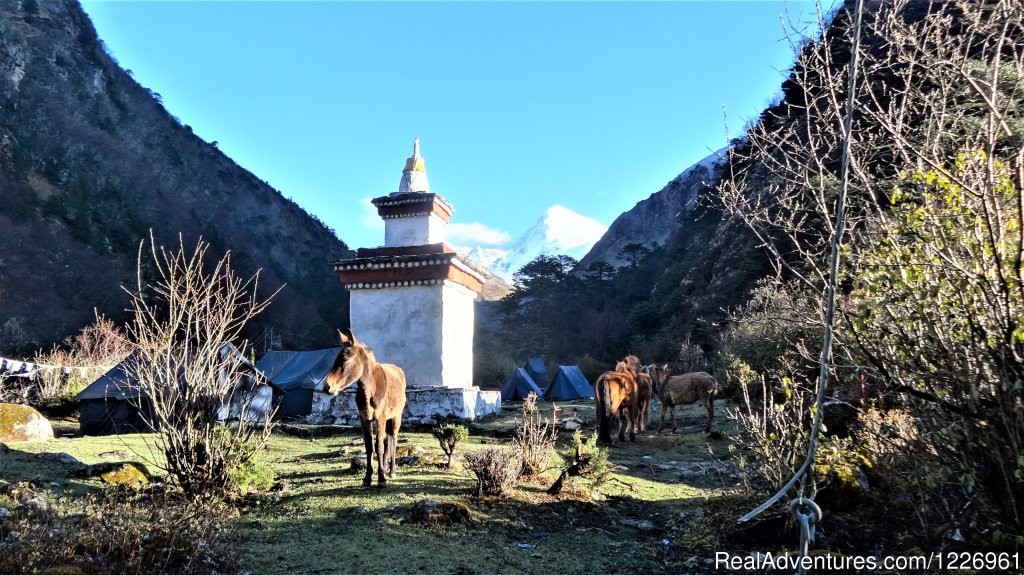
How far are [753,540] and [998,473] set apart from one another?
2050 mm

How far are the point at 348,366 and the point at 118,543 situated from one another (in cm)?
299

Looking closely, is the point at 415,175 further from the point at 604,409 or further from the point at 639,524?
the point at 639,524

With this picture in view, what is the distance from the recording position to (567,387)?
3112 cm

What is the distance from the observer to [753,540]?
5.10 m

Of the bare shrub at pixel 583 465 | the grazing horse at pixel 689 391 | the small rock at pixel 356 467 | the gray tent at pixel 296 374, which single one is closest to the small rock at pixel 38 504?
the small rock at pixel 356 467

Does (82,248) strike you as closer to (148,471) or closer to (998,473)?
(148,471)

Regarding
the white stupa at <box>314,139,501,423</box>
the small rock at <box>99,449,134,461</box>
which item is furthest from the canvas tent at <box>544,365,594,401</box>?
the small rock at <box>99,449,134,461</box>

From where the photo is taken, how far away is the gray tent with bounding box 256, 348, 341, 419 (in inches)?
857

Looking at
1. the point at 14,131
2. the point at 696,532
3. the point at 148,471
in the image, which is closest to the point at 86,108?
the point at 14,131

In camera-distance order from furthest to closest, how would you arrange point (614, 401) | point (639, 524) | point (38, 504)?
point (614, 401), point (639, 524), point (38, 504)

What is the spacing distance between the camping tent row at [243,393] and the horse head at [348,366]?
85 centimetres

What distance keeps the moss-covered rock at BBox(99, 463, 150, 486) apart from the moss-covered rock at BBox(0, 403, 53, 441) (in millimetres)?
4132

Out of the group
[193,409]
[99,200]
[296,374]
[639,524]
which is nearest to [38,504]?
[193,409]

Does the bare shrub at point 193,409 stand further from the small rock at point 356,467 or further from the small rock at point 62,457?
the small rock at point 62,457
